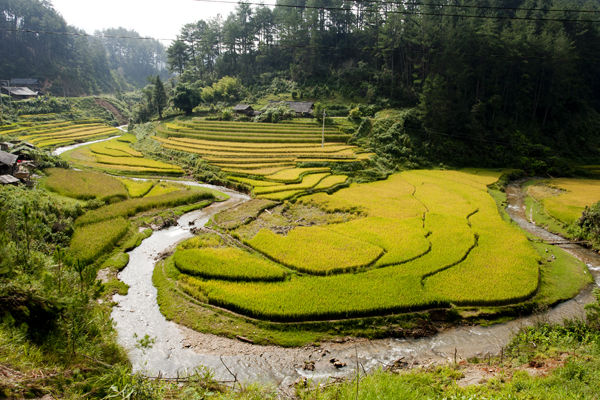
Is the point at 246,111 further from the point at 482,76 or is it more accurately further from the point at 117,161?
the point at 482,76

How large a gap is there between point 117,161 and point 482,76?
129 ft

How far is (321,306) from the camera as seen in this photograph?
421 inches

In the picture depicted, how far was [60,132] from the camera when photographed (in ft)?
147

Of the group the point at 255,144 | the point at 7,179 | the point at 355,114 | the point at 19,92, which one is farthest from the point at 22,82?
the point at 355,114

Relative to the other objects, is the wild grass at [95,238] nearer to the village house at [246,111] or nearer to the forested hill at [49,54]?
the village house at [246,111]

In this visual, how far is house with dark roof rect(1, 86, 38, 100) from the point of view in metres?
54.0

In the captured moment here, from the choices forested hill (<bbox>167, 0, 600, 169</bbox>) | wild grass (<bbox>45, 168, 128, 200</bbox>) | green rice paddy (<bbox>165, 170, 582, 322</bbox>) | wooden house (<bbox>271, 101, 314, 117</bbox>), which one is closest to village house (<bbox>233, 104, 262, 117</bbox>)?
wooden house (<bbox>271, 101, 314, 117</bbox>)

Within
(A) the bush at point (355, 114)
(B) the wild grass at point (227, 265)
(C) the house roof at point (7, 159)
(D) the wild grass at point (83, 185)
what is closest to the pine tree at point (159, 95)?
(D) the wild grass at point (83, 185)

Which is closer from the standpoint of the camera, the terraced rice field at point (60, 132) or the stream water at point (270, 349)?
the stream water at point (270, 349)

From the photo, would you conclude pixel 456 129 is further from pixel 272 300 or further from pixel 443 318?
pixel 272 300

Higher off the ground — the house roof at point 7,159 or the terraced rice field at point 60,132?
the terraced rice field at point 60,132

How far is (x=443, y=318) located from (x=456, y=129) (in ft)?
93.1

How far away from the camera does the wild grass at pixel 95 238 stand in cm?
1351

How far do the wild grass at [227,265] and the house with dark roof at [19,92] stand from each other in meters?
61.4
